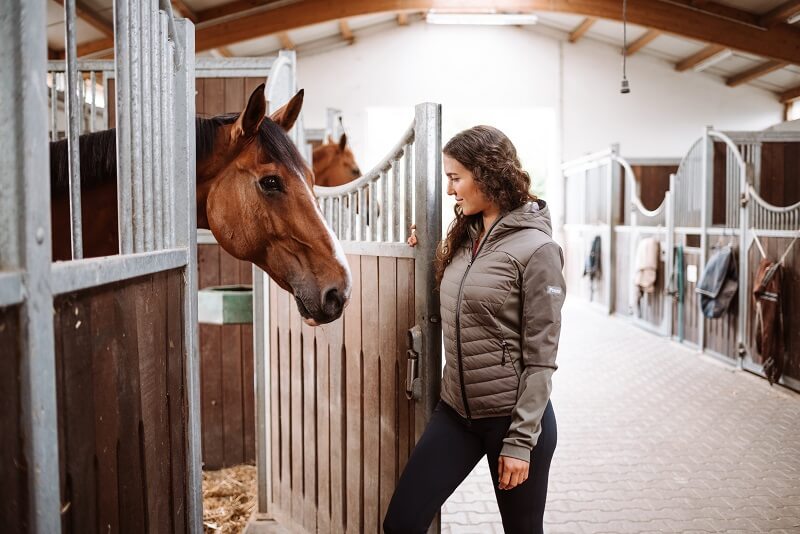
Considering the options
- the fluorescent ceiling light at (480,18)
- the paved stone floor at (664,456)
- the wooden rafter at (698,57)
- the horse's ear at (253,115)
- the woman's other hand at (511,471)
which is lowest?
the paved stone floor at (664,456)

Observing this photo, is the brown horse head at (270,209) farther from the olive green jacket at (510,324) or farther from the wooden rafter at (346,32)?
the wooden rafter at (346,32)

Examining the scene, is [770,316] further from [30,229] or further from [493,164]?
[30,229]

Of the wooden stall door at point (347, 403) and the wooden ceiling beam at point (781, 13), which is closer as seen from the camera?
the wooden stall door at point (347, 403)

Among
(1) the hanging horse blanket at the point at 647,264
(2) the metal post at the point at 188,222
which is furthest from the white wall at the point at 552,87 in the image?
(2) the metal post at the point at 188,222

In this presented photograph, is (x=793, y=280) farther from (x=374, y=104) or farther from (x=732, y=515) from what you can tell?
(x=374, y=104)

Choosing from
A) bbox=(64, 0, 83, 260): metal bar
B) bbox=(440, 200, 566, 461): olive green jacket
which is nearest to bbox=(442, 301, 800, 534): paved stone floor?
bbox=(440, 200, 566, 461): olive green jacket

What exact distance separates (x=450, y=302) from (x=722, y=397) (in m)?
3.72

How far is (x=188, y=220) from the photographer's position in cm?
126

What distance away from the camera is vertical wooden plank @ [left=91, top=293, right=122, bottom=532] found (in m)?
0.83

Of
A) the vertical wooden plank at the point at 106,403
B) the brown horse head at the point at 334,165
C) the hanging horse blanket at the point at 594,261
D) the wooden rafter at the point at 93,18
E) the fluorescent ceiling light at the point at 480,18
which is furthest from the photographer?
the fluorescent ceiling light at the point at 480,18

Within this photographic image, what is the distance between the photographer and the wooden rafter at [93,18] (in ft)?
20.1

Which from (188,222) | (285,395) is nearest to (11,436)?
(188,222)

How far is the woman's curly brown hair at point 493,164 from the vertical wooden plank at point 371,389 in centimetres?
54

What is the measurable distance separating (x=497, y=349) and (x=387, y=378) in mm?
544
